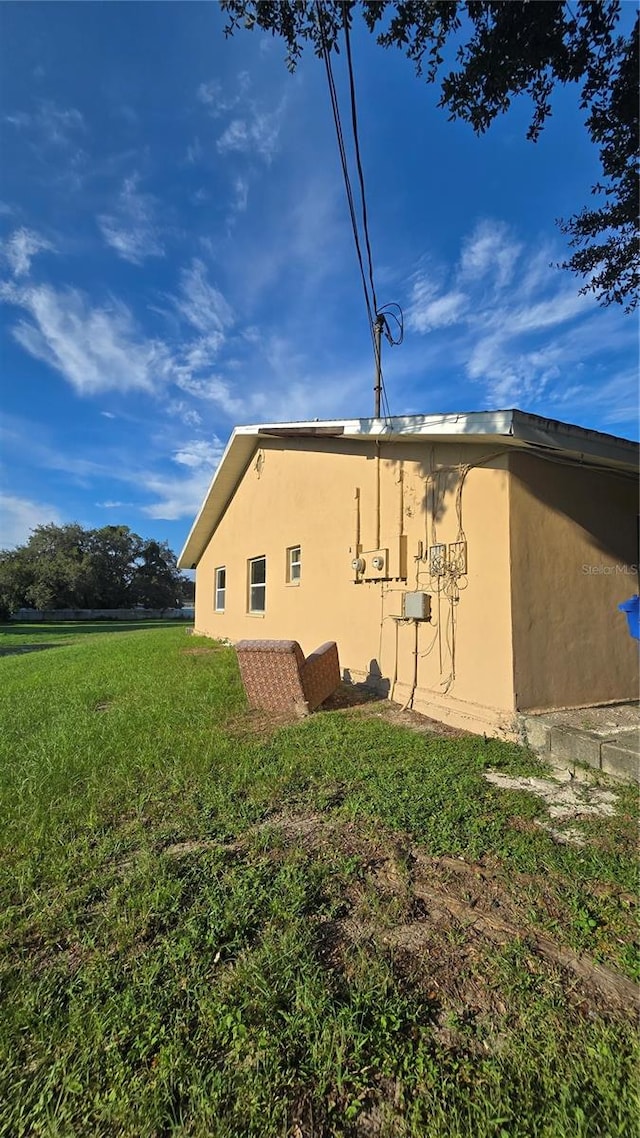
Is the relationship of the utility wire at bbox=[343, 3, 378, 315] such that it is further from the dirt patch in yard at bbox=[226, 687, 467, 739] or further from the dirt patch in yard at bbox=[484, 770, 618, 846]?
the dirt patch in yard at bbox=[484, 770, 618, 846]

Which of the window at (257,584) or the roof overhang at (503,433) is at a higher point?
the roof overhang at (503,433)

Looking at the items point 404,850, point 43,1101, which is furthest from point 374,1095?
point 404,850

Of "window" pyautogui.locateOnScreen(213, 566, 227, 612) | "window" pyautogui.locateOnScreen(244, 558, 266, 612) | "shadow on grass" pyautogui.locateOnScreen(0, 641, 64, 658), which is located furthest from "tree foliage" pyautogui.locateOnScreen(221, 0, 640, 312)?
"shadow on grass" pyautogui.locateOnScreen(0, 641, 64, 658)

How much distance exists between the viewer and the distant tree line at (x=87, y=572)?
40.6 m

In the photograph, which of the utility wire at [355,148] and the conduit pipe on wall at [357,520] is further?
the conduit pipe on wall at [357,520]

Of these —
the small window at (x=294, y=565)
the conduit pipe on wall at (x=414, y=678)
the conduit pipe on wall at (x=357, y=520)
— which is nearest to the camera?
the conduit pipe on wall at (x=414, y=678)

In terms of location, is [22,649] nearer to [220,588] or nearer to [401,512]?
[220,588]

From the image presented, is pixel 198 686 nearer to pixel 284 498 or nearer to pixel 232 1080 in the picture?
pixel 284 498

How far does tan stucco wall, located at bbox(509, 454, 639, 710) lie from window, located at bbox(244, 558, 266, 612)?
6.43 meters

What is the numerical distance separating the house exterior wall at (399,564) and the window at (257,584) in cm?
67

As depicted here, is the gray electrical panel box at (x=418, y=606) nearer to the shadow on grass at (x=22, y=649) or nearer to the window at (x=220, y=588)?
the window at (x=220, y=588)

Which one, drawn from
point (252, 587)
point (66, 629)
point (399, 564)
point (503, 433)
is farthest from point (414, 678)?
point (66, 629)

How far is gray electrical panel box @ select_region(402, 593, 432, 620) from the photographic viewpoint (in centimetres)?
539

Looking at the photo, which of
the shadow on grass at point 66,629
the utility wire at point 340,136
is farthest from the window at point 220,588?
the shadow on grass at point 66,629
